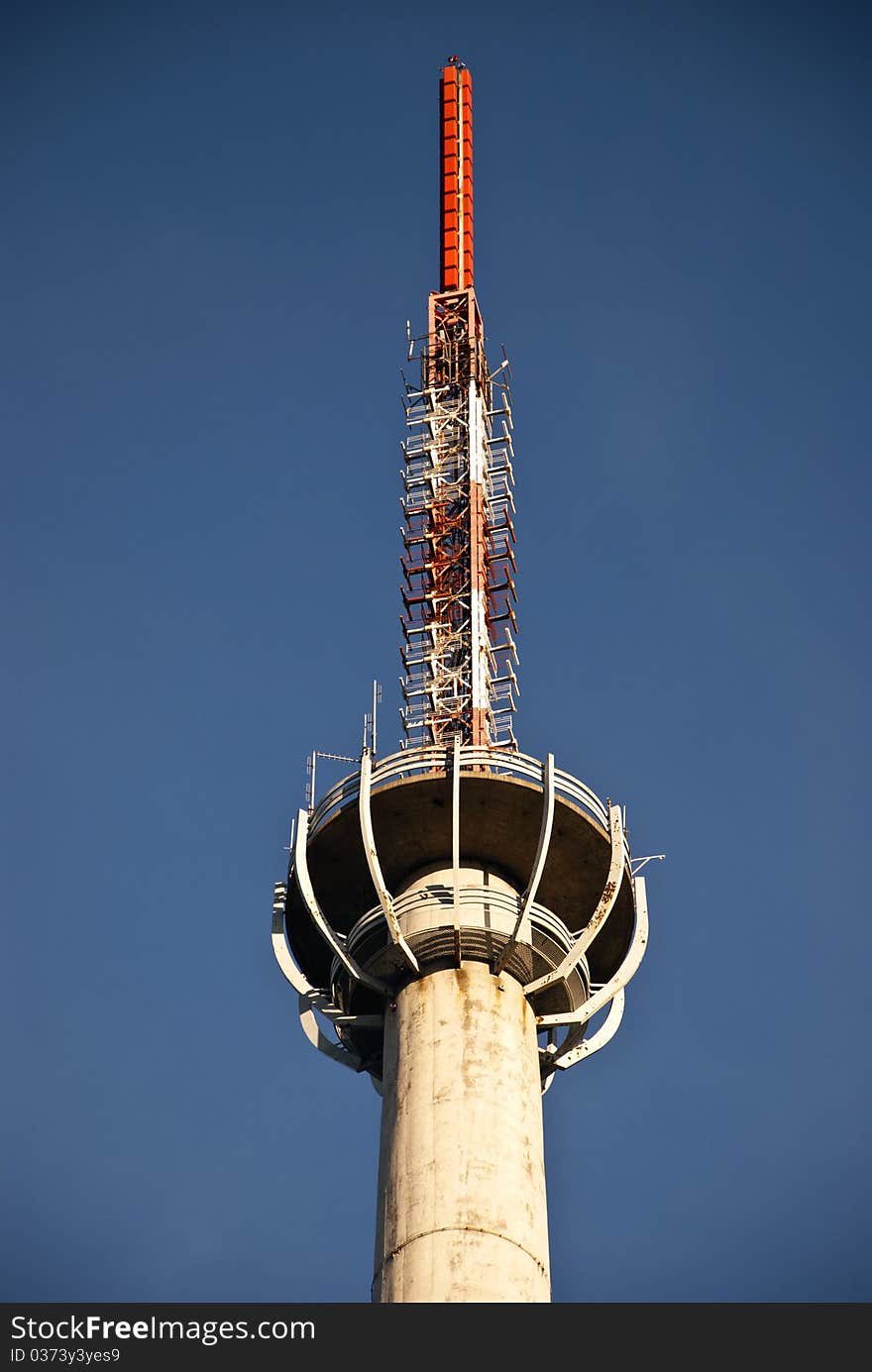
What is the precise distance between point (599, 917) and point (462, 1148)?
861 cm

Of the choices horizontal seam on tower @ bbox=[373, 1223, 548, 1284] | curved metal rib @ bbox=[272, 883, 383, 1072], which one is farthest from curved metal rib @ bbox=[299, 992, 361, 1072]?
horizontal seam on tower @ bbox=[373, 1223, 548, 1284]

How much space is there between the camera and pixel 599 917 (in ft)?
210

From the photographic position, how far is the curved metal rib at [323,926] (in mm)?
63094

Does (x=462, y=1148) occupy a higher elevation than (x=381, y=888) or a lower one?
lower

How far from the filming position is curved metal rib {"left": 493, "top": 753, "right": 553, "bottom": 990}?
61.8 meters

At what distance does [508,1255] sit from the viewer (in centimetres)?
5659

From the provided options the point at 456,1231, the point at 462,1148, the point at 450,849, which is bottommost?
Result: the point at 456,1231

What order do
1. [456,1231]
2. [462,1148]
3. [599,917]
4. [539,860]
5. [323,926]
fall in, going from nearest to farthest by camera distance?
[456,1231]
[462,1148]
[539,860]
[323,926]
[599,917]

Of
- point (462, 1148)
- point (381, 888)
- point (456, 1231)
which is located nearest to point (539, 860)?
point (381, 888)

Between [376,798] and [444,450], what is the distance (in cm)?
1834

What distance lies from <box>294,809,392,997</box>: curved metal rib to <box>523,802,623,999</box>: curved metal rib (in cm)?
421

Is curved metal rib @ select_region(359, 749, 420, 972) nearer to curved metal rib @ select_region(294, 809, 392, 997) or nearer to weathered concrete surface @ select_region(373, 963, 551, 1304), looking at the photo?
weathered concrete surface @ select_region(373, 963, 551, 1304)

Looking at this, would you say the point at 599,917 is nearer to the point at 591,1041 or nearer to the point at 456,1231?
the point at 591,1041

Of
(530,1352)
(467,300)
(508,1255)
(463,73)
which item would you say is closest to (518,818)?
(508,1255)
